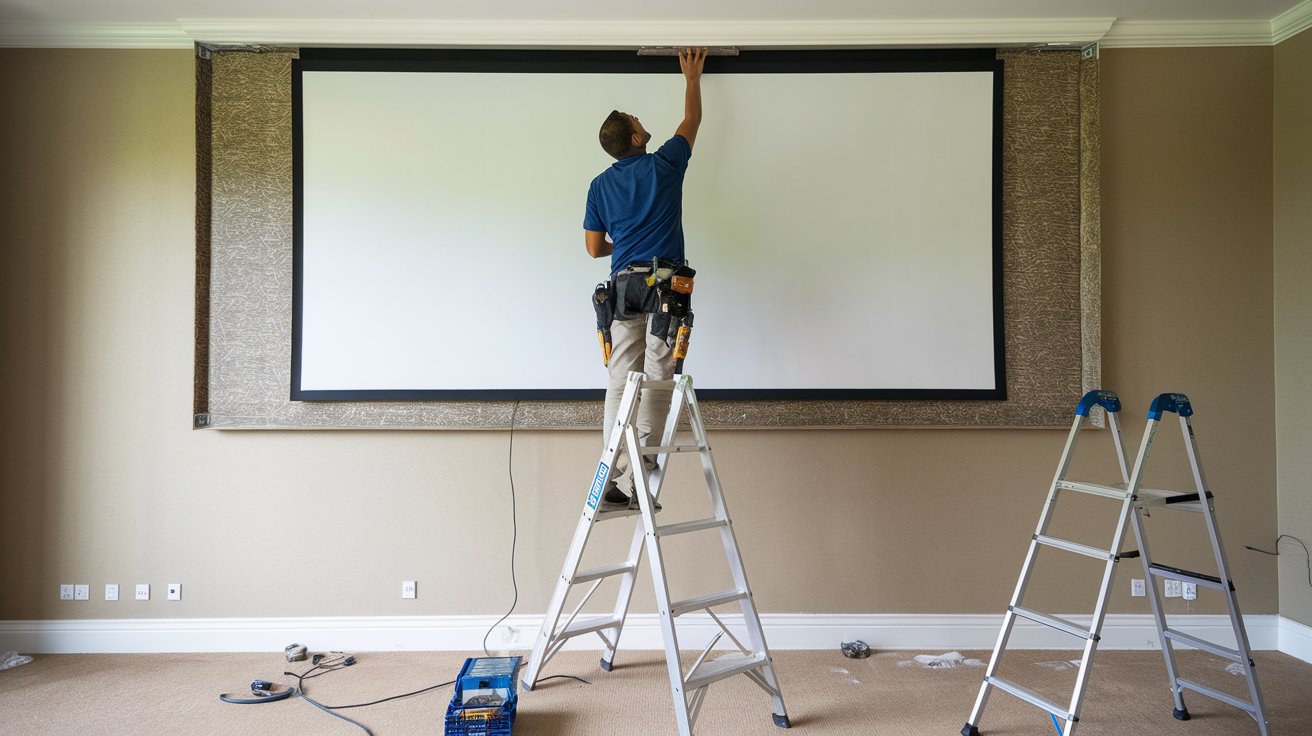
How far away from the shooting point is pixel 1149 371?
3.21 m

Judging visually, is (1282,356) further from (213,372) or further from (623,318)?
(213,372)

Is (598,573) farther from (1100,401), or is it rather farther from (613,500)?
(1100,401)

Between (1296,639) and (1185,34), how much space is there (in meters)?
2.76

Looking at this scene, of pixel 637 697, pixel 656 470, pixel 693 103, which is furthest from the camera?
pixel 693 103

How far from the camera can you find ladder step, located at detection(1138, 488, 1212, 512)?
225cm

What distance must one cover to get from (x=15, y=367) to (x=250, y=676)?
70.6 inches

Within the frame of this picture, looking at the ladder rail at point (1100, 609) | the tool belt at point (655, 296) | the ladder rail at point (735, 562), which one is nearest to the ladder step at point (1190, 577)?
the ladder rail at point (1100, 609)

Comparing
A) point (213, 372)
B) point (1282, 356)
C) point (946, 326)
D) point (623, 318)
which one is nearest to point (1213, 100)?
point (1282, 356)

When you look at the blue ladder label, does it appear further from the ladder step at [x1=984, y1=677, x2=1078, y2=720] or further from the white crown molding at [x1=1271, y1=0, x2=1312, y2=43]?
the white crown molding at [x1=1271, y1=0, x2=1312, y2=43]

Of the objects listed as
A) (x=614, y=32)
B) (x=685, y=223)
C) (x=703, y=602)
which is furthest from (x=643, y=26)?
(x=703, y=602)

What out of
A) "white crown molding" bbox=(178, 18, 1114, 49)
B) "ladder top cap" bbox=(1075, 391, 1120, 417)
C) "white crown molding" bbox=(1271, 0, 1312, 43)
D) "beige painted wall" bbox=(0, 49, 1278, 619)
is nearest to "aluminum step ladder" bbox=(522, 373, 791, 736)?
"beige painted wall" bbox=(0, 49, 1278, 619)

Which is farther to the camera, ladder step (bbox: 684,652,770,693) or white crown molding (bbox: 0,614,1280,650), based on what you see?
white crown molding (bbox: 0,614,1280,650)

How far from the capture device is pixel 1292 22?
3123mm

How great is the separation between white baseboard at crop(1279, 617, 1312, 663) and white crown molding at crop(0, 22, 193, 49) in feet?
18.5
